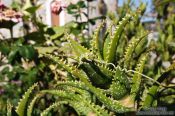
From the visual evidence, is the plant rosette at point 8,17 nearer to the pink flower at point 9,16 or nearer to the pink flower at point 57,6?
the pink flower at point 9,16

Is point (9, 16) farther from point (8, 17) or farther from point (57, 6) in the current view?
point (57, 6)

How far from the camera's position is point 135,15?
1.07 metres

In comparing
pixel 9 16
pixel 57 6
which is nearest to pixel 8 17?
pixel 9 16

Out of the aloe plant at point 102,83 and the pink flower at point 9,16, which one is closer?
the aloe plant at point 102,83

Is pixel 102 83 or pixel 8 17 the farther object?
pixel 8 17

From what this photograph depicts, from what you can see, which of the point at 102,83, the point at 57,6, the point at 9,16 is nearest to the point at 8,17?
the point at 9,16

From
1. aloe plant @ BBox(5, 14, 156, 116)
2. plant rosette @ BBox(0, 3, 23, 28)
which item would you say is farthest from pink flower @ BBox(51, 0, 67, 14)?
aloe plant @ BBox(5, 14, 156, 116)

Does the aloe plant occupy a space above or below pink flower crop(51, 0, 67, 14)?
below

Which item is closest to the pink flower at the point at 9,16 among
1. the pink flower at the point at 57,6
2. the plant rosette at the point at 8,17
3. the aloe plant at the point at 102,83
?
the plant rosette at the point at 8,17

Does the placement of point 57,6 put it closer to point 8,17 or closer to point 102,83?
point 8,17

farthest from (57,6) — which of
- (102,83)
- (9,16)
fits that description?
(102,83)

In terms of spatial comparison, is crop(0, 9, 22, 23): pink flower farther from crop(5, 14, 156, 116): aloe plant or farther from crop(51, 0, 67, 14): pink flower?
crop(5, 14, 156, 116): aloe plant

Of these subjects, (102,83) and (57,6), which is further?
(57,6)

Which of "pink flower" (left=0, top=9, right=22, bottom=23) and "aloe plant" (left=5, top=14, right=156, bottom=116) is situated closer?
"aloe plant" (left=5, top=14, right=156, bottom=116)
